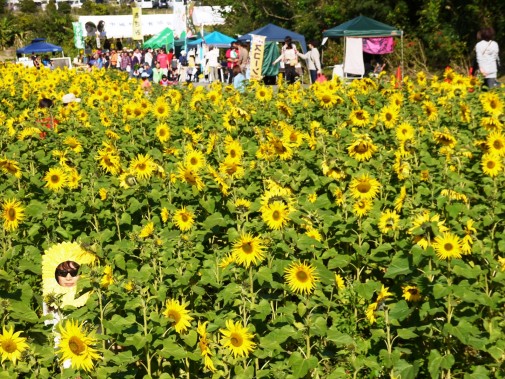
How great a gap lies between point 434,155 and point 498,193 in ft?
4.49

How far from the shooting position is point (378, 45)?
69.1 feet

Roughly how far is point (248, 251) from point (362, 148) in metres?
1.84

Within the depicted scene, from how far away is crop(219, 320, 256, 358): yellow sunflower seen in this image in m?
3.34

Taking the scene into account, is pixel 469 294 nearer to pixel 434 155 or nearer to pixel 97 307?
pixel 97 307

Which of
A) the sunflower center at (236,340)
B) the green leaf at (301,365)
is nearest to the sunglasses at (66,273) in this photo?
the sunflower center at (236,340)

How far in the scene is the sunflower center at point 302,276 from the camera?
3619mm

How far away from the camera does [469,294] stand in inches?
136

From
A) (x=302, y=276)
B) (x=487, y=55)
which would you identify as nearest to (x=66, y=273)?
(x=302, y=276)

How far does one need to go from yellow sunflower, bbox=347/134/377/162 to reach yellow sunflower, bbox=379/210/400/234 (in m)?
1.00

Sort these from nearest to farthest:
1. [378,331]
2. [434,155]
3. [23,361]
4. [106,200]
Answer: [23,361], [378,331], [106,200], [434,155]

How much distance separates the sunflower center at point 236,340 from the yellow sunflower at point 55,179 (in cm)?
267

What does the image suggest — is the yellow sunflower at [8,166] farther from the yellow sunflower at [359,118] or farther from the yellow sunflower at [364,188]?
the yellow sunflower at [359,118]

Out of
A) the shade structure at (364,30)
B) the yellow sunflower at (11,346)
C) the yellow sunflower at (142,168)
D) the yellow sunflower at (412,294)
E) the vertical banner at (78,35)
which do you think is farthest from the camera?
the vertical banner at (78,35)

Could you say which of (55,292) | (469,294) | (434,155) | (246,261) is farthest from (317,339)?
(434,155)
